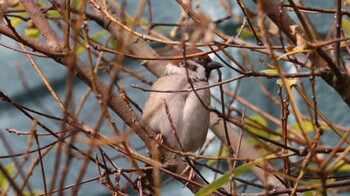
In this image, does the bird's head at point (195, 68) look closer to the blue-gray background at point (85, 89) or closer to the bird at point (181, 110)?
the bird at point (181, 110)

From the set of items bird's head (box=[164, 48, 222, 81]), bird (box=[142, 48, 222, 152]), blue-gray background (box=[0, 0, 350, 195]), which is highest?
blue-gray background (box=[0, 0, 350, 195])

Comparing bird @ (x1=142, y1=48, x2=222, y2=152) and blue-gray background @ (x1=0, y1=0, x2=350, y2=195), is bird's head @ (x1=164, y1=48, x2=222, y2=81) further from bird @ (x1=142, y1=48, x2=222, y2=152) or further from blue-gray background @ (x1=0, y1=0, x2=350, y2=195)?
blue-gray background @ (x1=0, y1=0, x2=350, y2=195)

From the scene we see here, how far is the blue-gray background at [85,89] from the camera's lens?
4.28 meters

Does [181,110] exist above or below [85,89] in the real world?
below

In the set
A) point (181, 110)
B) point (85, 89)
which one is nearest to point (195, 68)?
point (181, 110)

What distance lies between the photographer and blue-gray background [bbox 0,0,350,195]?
4.28 meters

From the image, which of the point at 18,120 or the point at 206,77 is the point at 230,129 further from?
the point at 18,120

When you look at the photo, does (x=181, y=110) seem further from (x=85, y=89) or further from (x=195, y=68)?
(x=85, y=89)

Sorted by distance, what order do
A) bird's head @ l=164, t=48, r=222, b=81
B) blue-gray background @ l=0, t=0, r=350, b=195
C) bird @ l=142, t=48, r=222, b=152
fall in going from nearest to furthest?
bird @ l=142, t=48, r=222, b=152, bird's head @ l=164, t=48, r=222, b=81, blue-gray background @ l=0, t=0, r=350, b=195

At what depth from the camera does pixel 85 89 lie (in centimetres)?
436

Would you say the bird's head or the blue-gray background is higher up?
the blue-gray background

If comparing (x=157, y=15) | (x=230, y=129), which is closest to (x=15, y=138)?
(x=157, y=15)

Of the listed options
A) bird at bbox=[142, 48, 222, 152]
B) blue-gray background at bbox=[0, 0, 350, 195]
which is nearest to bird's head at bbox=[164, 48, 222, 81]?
bird at bbox=[142, 48, 222, 152]

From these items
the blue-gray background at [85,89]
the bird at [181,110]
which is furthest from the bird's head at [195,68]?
the blue-gray background at [85,89]
